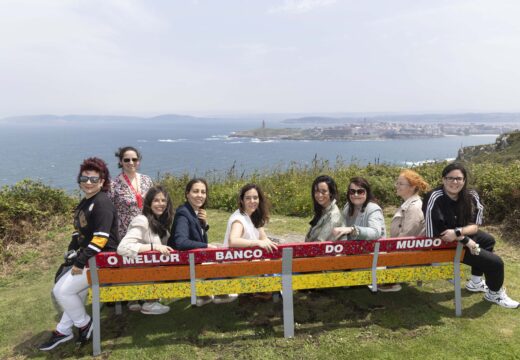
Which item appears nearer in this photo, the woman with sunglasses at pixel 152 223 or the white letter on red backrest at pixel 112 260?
the white letter on red backrest at pixel 112 260

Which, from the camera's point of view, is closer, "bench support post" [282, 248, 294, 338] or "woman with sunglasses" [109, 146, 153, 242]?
"bench support post" [282, 248, 294, 338]

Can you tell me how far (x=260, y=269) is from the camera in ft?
12.8

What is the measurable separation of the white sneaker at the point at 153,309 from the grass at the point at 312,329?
0.07 metres

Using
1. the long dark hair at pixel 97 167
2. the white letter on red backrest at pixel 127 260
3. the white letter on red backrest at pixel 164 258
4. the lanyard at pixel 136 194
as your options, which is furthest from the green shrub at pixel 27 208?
the white letter on red backrest at pixel 164 258

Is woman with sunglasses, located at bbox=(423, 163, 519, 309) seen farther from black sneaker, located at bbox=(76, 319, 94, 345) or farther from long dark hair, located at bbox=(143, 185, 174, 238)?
black sneaker, located at bbox=(76, 319, 94, 345)

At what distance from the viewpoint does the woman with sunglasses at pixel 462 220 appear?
4.20 meters

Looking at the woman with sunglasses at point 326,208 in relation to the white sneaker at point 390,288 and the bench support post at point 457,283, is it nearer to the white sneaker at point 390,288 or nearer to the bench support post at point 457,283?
the white sneaker at point 390,288

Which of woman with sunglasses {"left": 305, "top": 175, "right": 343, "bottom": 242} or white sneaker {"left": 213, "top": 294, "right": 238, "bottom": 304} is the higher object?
woman with sunglasses {"left": 305, "top": 175, "right": 343, "bottom": 242}

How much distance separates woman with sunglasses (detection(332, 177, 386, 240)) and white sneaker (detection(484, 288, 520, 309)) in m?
1.57

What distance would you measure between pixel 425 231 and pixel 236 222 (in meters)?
2.29

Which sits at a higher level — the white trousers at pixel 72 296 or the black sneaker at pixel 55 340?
the white trousers at pixel 72 296

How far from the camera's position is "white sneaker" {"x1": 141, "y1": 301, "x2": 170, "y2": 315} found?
4.59 meters

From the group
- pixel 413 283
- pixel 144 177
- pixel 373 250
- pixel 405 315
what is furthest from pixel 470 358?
pixel 144 177

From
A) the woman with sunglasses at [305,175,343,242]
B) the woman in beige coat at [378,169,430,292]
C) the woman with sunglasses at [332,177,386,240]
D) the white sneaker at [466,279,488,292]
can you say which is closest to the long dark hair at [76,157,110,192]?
the woman with sunglasses at [305,175,343,242]
